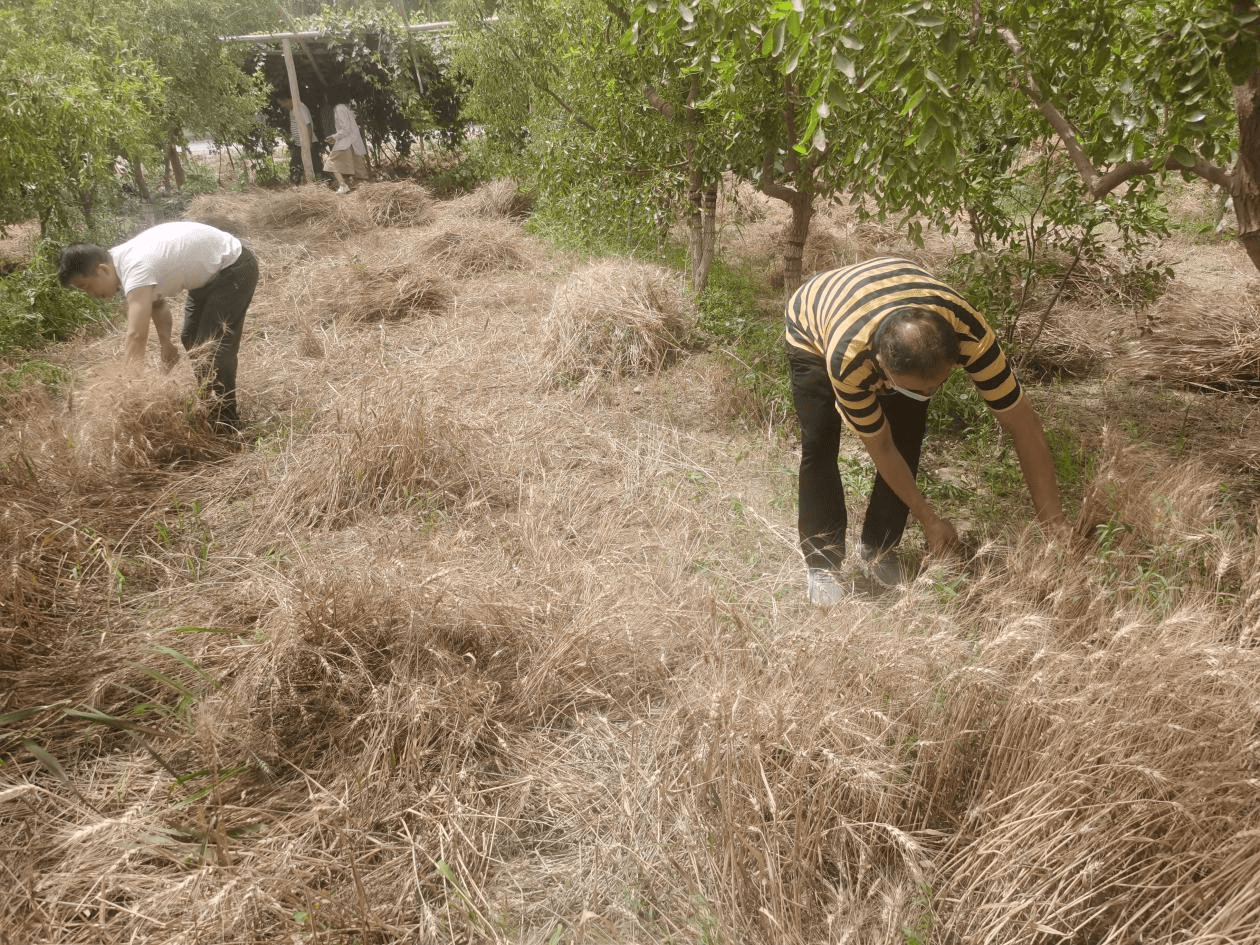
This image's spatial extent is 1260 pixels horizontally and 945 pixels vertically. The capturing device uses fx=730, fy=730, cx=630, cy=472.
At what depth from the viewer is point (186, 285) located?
3908mm

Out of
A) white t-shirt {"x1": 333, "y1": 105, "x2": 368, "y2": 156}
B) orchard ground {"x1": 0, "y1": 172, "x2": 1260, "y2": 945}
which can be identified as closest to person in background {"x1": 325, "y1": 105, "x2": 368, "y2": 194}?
white t-shirt {"x1": 333, "y1": 105, "x2": 368, "y2": 156}

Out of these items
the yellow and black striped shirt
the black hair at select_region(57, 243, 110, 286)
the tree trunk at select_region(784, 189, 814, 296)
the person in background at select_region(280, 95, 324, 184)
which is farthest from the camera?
the person in background at select_region(280, 95, 324, 184)

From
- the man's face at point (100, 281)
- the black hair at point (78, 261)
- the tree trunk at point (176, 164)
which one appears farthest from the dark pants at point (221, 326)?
the tree trunk at point (176, 164)

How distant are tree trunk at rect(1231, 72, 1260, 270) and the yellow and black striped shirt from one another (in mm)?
897

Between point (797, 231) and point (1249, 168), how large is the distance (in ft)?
9.31

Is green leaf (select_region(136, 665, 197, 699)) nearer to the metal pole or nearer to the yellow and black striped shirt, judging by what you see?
the yellow and black striped shirt

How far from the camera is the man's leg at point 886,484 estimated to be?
2578 mm

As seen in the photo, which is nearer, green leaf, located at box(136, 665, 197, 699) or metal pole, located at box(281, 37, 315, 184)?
green leaf, located at box(136, 665, 197, 699)

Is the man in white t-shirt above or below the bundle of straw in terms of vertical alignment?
above

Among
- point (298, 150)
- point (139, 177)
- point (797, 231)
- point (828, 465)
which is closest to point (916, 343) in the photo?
point (828, 465)

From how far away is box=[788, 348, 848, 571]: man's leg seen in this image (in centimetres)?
261

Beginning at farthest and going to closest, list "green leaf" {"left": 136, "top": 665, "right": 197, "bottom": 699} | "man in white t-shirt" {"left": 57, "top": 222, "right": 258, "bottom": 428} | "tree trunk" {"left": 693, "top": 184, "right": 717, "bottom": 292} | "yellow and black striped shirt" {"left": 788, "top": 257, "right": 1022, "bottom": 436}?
"tree trunk" {"left": 693, "top": 184, "right": 717, "bottom": 292} < "man in white t-shirt" {"left": 57, "top": 222, "right": 258, "bottom": 428} < "yellow and black striped shirt" {"left": 788, "top": 257, "right": 1022, "bottom": 436} < "green leaf" {"left": 136, "top": 665, "right": 197, "bottom": 699}

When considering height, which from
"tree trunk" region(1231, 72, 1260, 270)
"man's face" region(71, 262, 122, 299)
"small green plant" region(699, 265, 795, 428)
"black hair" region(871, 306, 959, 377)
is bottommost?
"small green plant" region(699, 265, 795, 428)

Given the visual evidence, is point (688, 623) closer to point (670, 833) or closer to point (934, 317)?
point (670, 833)
